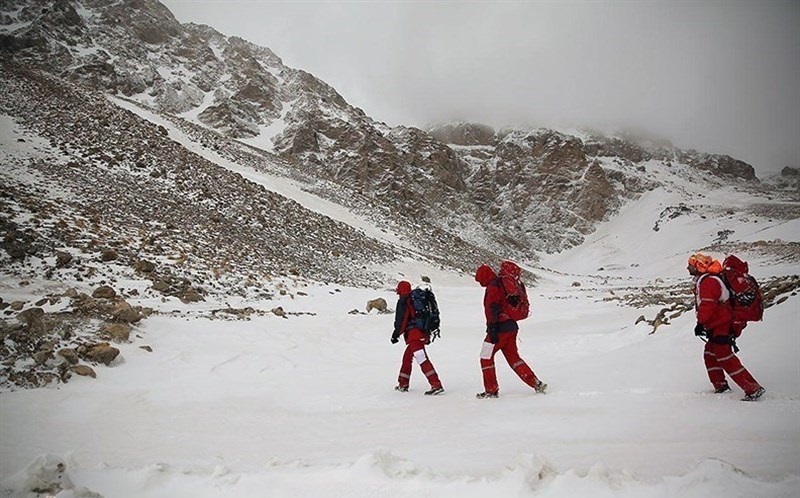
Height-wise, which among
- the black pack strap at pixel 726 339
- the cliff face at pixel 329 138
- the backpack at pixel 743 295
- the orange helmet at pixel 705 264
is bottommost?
the black pack strap at pixel 726 339

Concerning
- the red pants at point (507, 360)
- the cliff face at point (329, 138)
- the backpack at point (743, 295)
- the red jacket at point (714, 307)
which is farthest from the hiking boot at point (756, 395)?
the cliff face at point (329, 138)

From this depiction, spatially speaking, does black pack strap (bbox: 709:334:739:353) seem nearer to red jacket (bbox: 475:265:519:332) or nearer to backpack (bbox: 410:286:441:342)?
red jacket (bbox: 475:265:519:332)

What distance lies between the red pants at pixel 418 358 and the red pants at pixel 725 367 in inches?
128

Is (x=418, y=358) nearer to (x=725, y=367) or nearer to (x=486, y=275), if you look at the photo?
(x=486, y=275)

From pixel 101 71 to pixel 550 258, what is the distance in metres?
73.1

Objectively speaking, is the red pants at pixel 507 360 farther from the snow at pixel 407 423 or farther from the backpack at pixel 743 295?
the backpack at pixel 743 295

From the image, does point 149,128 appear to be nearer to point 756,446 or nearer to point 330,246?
point 330,246

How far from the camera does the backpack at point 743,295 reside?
4.51 metres

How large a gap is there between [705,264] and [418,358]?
3713mm

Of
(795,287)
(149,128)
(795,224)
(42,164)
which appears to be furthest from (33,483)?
(795,224)

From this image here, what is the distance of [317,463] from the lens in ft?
12.2

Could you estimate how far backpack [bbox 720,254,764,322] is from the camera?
4.51 m

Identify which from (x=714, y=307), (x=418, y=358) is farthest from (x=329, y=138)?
(x=714, y=307)

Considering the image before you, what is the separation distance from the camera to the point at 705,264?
479cm
